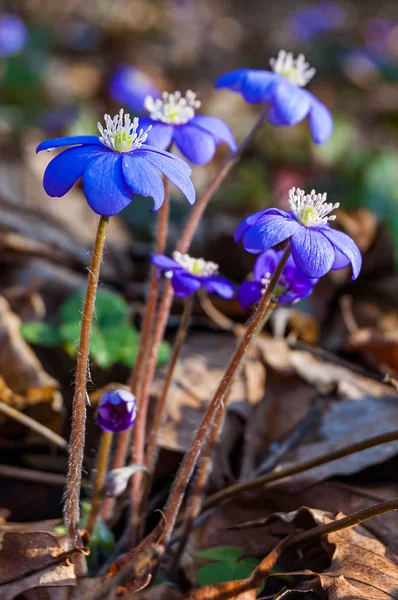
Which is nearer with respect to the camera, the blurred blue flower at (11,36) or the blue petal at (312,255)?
the blue petal at (312,255)

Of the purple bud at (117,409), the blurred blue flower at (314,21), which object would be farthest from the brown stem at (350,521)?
the blurred blue flower at (314,21)

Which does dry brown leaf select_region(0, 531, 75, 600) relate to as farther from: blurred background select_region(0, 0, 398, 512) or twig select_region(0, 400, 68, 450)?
blurred background select_region(0, 0, 398, 512)

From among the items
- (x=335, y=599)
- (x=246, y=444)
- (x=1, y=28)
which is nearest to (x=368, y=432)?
(x=246, y=444)

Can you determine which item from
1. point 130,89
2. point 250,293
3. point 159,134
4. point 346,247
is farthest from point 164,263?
point 130,89

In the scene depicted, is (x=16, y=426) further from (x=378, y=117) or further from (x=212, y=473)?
(x=378, y=117)

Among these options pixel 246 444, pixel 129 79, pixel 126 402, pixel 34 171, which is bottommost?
pixel 126 402

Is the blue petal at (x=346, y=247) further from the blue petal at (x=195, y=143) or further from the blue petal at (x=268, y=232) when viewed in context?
the blue petal at (x=195, y=143)
